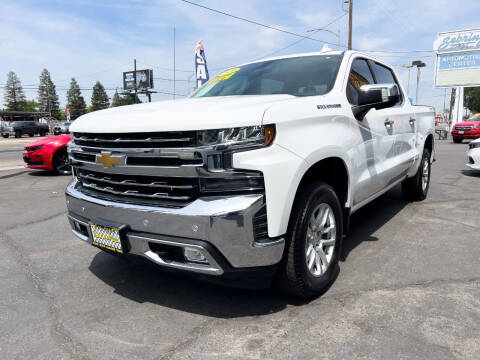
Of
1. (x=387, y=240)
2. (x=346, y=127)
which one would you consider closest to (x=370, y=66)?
(x=346, y=127)

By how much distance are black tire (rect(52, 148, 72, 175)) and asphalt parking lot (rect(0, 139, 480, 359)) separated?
561 cm

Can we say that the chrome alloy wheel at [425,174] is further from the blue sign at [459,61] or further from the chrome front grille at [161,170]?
the blue sign at [459,61]

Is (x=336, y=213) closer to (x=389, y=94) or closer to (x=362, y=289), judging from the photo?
(x=362, y=289)

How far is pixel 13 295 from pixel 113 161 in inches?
57.7

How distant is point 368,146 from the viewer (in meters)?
3.50

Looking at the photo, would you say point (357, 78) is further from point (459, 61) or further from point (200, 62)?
point (459, 61)

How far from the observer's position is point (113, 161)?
2.54 meters

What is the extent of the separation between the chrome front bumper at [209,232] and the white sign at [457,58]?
124 ft

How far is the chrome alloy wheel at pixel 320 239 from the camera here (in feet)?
9.02

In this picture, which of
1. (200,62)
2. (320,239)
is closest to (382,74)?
(320,239)

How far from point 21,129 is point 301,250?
135ft

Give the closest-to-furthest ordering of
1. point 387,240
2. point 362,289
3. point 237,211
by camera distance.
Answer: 1. point 237,211
2. point 362,289
3. point 387,240

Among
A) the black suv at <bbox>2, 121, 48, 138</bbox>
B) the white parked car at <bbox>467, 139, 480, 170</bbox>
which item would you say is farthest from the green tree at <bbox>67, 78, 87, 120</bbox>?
the white parked car at <bbox>467, 139, 480, 170</bbox>

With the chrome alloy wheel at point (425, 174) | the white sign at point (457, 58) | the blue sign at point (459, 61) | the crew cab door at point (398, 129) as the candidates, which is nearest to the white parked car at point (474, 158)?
the chrome alloy wheel at point (425, 174)
